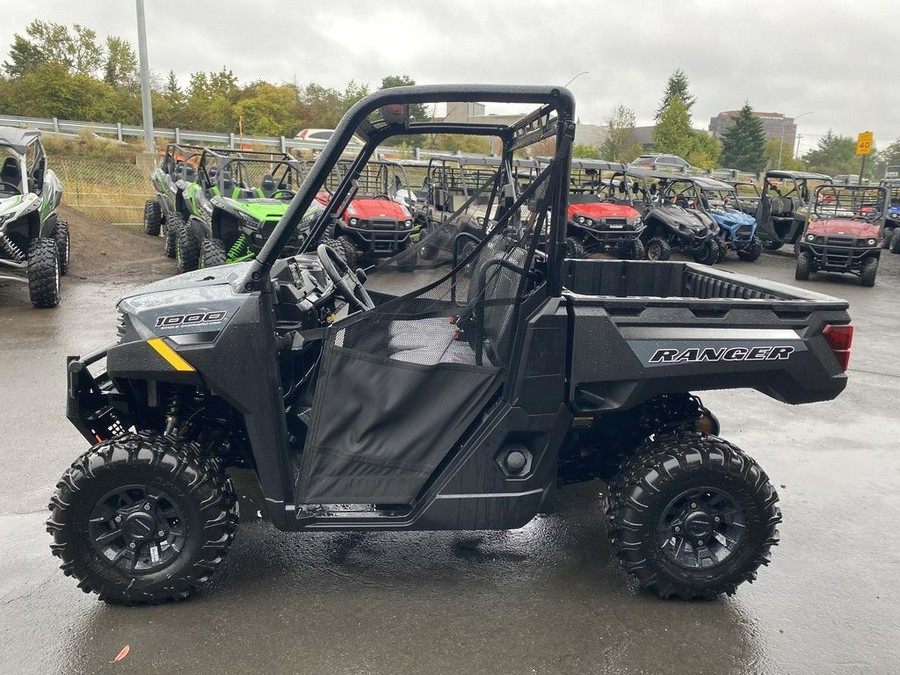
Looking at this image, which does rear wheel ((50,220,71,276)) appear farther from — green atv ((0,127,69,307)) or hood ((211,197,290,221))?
hood ((211,197,290,221))

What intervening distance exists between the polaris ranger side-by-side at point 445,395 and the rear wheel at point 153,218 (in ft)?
43.1

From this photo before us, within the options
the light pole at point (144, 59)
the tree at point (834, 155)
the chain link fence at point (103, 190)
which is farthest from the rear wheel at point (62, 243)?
the tree at point (834, 155)

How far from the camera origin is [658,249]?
14906 mm

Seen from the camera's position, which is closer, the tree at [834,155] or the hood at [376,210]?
the hood at [376,210]

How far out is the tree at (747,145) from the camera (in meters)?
61.7

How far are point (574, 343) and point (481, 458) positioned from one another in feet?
1.95

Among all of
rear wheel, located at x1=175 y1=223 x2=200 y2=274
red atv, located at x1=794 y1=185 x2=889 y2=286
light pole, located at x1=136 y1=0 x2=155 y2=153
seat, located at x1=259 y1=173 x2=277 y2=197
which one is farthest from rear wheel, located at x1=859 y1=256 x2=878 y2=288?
light pole, located at x1=136 y1=0 x2=155 y2=153

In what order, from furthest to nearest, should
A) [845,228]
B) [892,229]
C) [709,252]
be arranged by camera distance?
[892,229] → [709,252] → [845,228]

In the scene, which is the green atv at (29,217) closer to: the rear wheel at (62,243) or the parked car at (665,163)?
the rear wheel at (62,243)

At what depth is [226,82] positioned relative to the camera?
4441 cm

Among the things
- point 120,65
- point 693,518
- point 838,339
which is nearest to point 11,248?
point 693,518

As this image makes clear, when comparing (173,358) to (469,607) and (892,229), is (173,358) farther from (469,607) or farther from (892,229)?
(892,229)

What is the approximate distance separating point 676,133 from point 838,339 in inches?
1920

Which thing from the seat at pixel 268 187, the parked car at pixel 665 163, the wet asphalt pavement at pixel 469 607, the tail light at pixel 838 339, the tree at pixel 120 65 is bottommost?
the wet asphalt pavement at pixel 469 607
